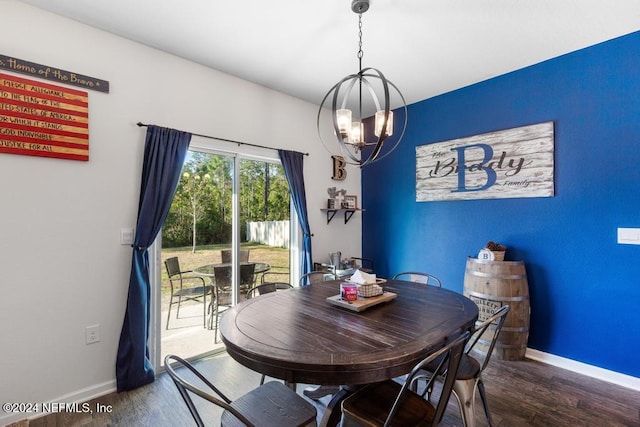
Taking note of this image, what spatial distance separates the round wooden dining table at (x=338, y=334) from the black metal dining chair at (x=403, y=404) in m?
0.11

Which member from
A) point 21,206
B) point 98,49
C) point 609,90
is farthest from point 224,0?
point 609,90

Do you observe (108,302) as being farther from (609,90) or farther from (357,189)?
(609,90)

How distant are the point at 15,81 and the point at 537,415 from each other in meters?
4.13

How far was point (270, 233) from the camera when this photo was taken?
3484 millimetres

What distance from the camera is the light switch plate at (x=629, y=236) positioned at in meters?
2.33

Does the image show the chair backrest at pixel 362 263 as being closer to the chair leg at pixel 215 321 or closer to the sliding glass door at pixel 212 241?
the sliding glass door at pixel 212 241

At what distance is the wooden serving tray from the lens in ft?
5.70

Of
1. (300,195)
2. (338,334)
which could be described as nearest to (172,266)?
(300,195)

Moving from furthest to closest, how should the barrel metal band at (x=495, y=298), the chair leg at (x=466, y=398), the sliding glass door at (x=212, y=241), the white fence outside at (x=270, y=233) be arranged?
1. the white fence outside at (x=270, y=233)
2. the sliding glass door at (x=212, y=241)
3. the barrel metal band at (x=495, y=298)
4. the chair leg at (x=466, y=398)

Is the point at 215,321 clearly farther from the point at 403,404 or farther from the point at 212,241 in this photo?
the point at 403,404

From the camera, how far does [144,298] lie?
235 centimetres

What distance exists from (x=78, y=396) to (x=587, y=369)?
13.3 ft

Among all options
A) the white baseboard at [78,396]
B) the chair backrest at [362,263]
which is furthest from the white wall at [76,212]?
the chair backrest at [362,263]

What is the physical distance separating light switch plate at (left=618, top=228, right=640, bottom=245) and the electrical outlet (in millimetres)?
4182
